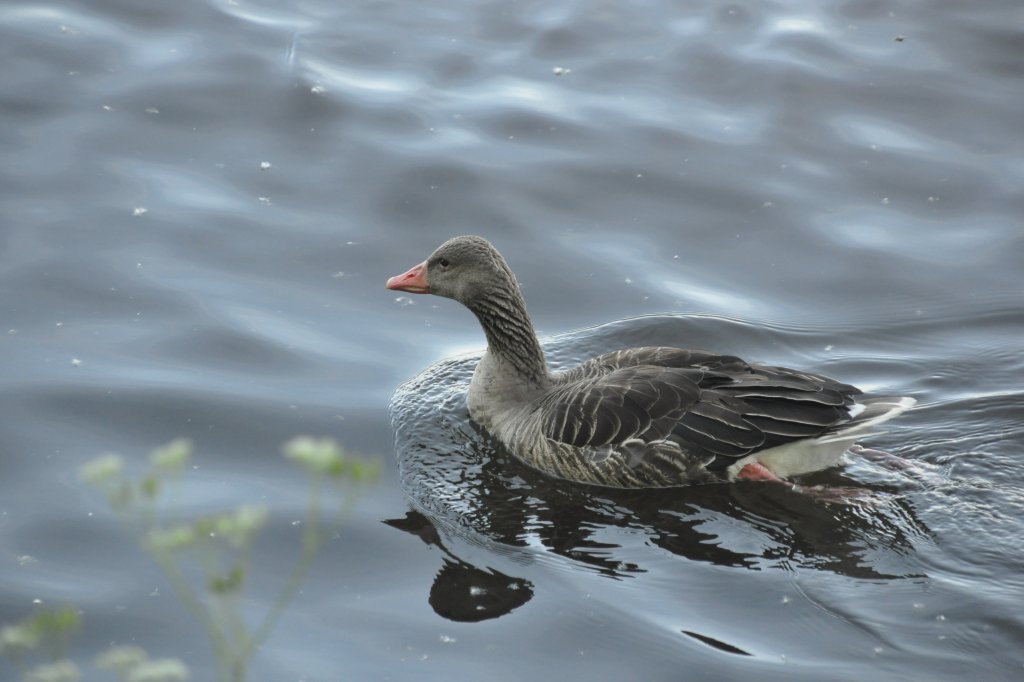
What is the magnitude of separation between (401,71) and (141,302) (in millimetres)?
5376

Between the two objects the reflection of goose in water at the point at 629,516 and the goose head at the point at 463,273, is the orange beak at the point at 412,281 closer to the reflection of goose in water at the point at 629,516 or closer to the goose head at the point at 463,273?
the goose head at the point at 463,273

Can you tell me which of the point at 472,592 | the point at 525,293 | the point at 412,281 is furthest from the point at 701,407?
the point at 525,293

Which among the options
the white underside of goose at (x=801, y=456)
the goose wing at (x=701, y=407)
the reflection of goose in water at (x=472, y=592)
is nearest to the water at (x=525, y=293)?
the reflection of goose in water at (x=472, y=592)

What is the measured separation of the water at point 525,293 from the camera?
26.4 feet

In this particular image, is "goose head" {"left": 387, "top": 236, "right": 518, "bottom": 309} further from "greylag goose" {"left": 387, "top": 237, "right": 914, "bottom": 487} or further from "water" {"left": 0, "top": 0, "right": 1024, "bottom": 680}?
"water" {"left": 0, "top": 0, "right": 1024, "bottom": 680}

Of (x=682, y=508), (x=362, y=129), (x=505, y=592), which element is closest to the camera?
(x=505, y=592)

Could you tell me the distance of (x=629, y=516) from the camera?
30.2 ft

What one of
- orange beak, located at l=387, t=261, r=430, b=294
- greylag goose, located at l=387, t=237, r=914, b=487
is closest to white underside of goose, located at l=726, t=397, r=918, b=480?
greylag goose, located at l=387, t=237, r=914, b=487

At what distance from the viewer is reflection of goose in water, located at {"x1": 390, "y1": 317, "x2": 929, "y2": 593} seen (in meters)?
8.59

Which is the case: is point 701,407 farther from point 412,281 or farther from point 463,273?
point 412,281

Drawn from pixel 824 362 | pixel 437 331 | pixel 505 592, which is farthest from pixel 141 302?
A: pixel 824 362

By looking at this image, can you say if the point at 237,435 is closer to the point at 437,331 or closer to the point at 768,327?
the point at 437,331

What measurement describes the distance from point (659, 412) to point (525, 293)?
286 centimetres

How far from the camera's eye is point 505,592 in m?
8.30
